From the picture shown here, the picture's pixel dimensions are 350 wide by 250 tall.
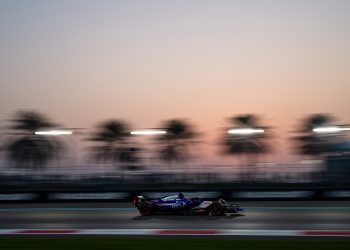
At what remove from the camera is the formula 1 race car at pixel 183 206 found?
52.9ft

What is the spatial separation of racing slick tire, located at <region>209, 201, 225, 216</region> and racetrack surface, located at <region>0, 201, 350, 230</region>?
0.73ft

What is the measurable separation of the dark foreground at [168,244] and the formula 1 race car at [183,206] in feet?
14.3

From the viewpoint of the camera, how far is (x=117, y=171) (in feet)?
86.3

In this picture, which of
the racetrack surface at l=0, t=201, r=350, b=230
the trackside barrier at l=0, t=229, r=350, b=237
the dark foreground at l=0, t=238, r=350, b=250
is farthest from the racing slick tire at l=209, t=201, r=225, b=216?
the dark foreground at l=0, t=238, r=350, b=250

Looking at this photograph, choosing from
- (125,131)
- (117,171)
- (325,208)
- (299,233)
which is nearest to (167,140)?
(125,131)

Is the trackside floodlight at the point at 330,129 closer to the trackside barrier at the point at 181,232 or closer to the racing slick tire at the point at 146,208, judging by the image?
the racing slick tire at the point at 146,208

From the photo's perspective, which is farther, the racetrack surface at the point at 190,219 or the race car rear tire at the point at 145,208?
the race car rear tire at the point at 145,208

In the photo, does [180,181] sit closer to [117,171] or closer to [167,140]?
[117,171]

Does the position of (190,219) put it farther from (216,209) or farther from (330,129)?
(330,129)

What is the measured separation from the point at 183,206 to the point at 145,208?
128cm

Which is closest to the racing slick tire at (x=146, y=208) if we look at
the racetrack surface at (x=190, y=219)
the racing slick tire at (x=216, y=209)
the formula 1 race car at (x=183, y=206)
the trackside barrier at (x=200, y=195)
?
the formula 1 race car at (x=183, y=206)

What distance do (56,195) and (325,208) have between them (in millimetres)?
12285

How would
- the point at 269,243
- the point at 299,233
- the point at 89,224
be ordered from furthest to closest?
the point at 89,224 → the point at 299,233 → the point at 269,243

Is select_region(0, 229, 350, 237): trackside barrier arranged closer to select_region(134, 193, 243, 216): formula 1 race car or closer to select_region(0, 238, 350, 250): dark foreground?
select_region(0, 238, 350, 250): dark foreground
